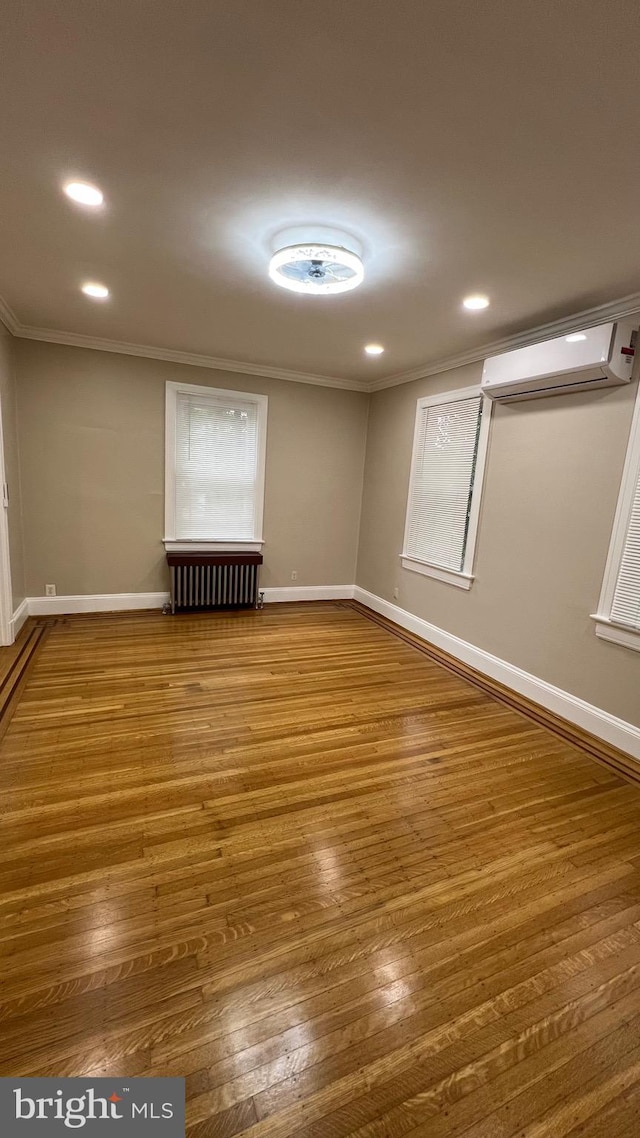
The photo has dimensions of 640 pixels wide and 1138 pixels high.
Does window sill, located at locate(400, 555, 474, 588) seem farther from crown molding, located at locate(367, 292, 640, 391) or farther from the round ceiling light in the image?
the round ceiling light

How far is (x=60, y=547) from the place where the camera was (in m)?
4.76

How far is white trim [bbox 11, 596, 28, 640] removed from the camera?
4.11 meters

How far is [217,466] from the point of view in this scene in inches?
207

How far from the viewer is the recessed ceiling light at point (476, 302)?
2.95 metres

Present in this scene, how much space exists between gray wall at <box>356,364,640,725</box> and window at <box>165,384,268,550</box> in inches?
83.1

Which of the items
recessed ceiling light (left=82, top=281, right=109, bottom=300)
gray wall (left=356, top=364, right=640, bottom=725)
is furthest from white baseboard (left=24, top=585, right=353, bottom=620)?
recessed ceiling light (left=82, top=281, right=109, bottom=300)

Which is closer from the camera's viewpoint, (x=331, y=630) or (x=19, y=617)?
(x=19, y=617)

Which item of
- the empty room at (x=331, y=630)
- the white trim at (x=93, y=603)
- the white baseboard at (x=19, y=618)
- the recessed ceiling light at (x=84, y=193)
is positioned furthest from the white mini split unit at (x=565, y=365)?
the white baseboard at (x=19, y=618)

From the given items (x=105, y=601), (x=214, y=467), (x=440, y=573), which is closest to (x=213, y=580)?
(x=105, y=601)

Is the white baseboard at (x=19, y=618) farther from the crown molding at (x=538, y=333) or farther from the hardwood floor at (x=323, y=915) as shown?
the crown molding at (x=538, y=333)

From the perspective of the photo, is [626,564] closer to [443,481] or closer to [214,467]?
[443,481]

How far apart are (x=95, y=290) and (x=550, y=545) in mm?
3773

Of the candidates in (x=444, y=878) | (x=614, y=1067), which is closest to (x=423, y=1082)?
(x=614, y=1067)

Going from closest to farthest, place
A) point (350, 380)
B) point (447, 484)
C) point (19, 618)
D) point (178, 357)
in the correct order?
1. point (19, 618)
2. point (447, 484)
3. point (178, 357)
4. point (350, 380)
